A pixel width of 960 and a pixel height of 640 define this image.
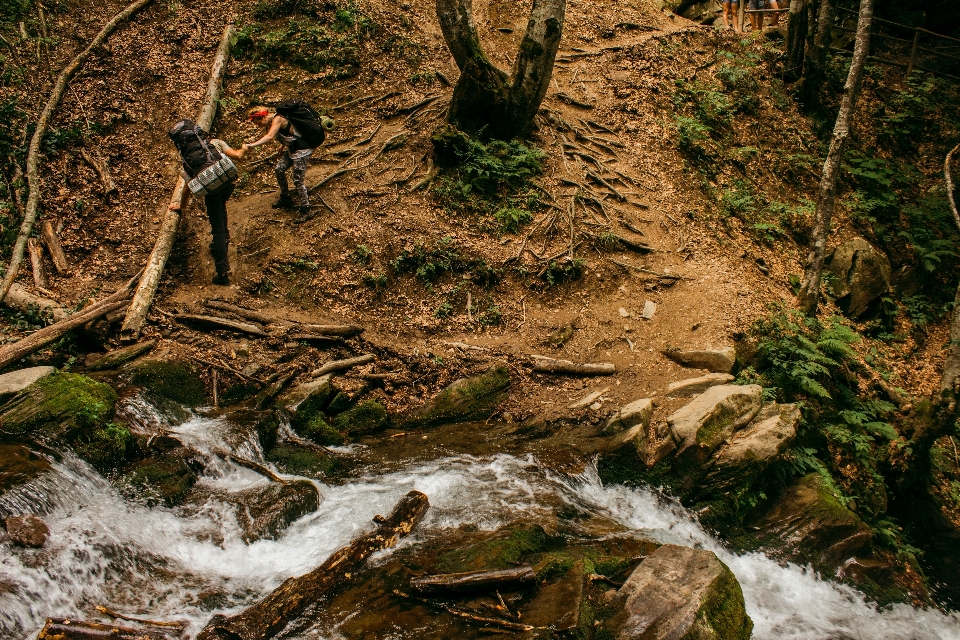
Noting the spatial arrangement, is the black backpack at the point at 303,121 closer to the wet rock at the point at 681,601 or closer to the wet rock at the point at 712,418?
the wet rock at the point at 712,418

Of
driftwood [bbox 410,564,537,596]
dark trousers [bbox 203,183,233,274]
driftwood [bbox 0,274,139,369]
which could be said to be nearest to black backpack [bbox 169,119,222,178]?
dark trousers [bbox 203,183,233,274]

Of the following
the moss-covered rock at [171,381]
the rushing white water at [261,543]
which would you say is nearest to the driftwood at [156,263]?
the moss-covered rock at [171,381]

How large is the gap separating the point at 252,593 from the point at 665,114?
39.2ft

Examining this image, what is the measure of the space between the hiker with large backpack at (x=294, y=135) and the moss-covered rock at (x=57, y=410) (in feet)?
13.5

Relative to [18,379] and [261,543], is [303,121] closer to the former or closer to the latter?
[18,379]

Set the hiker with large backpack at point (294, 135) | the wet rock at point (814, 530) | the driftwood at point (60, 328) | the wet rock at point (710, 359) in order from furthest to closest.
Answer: the hiker with large backpack at point (294, 135) → the wet rock at point (710, 359) → the driftwood at point (60, 328) → the wet rock at point (814, 530)

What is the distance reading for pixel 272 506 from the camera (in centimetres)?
526

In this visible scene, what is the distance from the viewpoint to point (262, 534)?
16.5 ft

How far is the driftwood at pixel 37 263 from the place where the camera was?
25.0 ft

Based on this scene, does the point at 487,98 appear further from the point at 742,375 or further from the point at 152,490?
the point at 152,490

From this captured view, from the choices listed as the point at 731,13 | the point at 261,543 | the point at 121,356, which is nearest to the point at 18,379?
the point at 121,356

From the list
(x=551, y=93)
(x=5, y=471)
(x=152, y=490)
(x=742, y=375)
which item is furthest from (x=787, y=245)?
(x=5, y=471)

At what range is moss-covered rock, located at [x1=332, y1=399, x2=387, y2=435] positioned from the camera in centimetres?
691

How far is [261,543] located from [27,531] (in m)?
1.71
